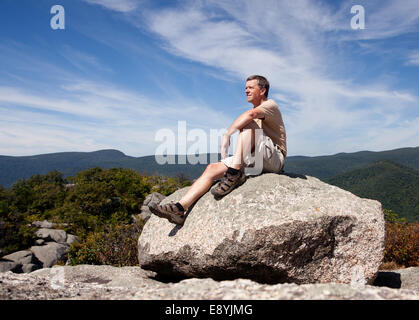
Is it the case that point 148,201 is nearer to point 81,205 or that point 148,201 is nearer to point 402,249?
point 81,205

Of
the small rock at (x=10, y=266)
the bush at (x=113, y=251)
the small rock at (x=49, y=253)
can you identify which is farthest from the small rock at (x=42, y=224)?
the bush at (x=113, y=251)

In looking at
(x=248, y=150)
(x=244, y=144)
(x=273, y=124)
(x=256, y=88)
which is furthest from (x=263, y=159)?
(x=256, y=88)

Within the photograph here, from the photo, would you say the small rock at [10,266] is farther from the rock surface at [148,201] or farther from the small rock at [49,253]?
the rock surface at [148,201]

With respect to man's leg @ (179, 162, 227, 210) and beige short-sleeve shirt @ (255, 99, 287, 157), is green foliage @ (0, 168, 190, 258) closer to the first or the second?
man's leg @ (179, 162, 227, 210)

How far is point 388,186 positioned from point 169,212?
98.6 metres

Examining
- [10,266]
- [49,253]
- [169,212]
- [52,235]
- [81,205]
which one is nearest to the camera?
[169,212]

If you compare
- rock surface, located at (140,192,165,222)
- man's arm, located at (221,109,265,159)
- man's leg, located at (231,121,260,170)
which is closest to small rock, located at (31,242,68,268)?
rock surface, located at (140,192,165,222)

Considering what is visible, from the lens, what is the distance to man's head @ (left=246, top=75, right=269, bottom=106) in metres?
6.40

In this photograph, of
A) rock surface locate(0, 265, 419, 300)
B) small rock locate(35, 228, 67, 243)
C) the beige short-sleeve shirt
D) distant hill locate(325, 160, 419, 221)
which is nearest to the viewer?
rock surface locate(0, 265, 419, 300)

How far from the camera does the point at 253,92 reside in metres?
6.41

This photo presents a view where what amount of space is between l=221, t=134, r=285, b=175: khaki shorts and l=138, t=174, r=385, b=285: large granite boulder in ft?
1.06
